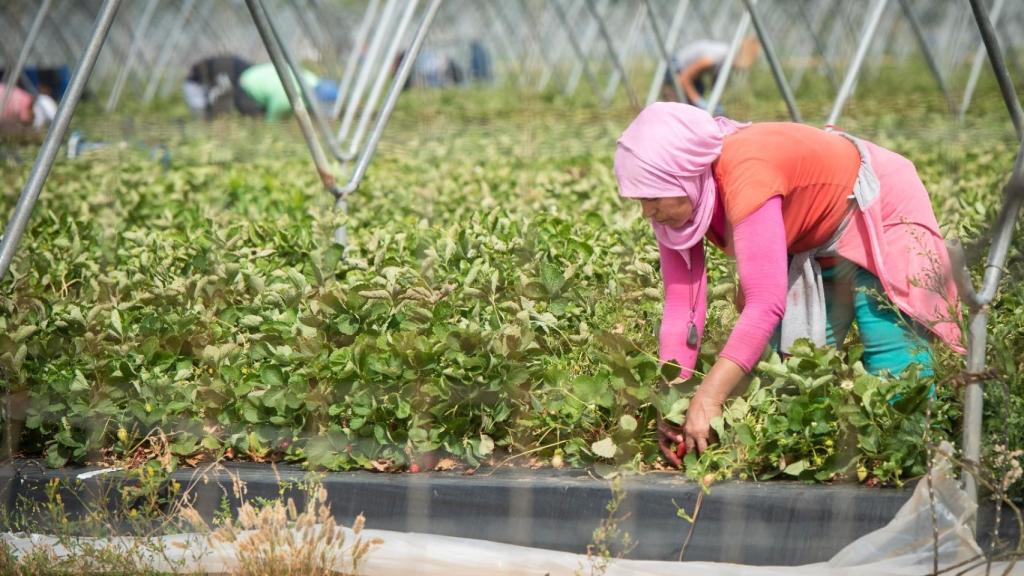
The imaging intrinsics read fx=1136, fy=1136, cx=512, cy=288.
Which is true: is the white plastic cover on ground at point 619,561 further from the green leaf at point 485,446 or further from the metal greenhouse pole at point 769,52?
the metal greenhouse pole at point 769,52

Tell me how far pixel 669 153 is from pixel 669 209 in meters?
0.15

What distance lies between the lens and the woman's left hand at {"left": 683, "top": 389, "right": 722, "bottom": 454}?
2.41 meters

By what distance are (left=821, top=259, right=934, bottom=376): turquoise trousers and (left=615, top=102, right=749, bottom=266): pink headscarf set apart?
0.48 meters

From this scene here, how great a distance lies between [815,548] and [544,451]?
25.7 inches

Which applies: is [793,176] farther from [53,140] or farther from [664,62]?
[664,62]

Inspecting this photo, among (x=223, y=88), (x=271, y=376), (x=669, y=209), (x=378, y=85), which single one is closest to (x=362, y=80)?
(x=378, y=85)

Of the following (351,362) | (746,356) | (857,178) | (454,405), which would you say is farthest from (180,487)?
(857,178)

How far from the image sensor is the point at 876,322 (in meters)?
2.69

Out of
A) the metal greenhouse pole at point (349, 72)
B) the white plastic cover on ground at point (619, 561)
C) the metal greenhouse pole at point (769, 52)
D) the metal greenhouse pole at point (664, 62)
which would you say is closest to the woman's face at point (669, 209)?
the white plastic cover on ground at point (619, 561)

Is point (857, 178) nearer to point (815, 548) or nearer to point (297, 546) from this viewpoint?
point (815, 548)

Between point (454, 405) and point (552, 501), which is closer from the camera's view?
point (552, 501)

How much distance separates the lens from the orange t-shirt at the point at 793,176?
7.92 feet

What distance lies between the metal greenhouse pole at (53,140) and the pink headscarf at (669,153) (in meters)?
1.35

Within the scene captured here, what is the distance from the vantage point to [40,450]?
9.05 ft
